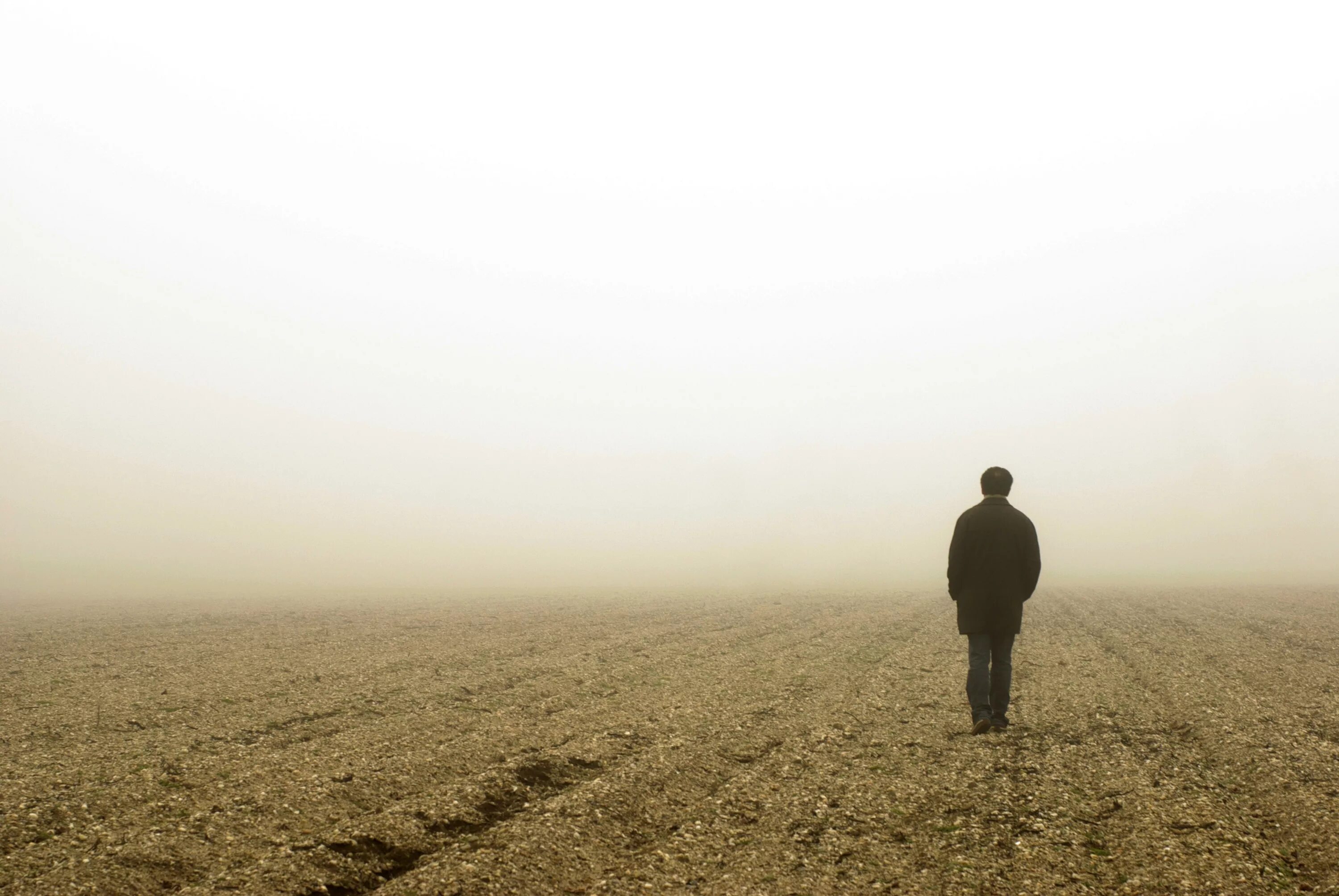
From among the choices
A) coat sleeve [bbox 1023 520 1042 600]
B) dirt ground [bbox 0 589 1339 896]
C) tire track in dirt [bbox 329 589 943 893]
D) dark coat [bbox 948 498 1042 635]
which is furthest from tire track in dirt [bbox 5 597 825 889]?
coat sleeve [bbox 1023 520 1042 600]

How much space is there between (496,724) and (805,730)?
150 inches

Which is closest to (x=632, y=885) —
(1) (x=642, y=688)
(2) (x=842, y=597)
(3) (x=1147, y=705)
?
(1) (x=642, y=688)

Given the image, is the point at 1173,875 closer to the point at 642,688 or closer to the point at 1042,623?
the point at 642,688

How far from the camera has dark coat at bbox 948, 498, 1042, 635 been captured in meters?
9.09

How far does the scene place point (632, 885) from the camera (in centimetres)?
512

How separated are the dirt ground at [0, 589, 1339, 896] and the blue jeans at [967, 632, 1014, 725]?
0.93 ft

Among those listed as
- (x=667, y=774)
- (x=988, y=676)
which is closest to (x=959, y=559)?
(x=988, y=676)

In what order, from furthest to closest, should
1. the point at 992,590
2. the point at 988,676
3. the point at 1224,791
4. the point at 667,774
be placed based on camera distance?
the point at 988,676, the point at 992,590, the point at 667,774, the point at 1224,791

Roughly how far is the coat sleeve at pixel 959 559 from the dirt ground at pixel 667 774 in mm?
1723

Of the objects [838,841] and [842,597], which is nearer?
[838,841]

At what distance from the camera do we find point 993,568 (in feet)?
30.3

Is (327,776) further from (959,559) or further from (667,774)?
(959,559)

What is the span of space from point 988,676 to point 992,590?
1109 millimetres

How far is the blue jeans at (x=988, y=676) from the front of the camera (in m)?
→ 9.11
